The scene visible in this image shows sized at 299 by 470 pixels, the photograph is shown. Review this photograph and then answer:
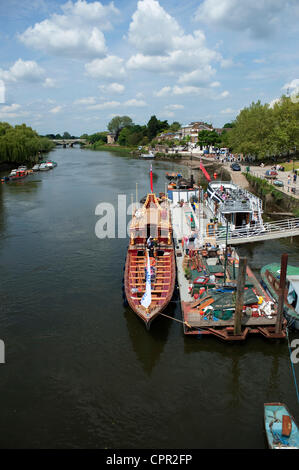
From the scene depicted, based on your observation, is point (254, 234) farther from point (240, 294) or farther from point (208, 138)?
point (208, 138)

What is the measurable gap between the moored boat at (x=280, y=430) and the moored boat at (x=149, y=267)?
26.2 ft

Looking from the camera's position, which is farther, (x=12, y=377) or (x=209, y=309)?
(x=209, y=309)

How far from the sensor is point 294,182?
52375 millimetres

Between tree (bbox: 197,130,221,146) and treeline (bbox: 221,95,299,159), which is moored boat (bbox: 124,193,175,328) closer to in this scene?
treeline (bbox: 221,95,299,159)

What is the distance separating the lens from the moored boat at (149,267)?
63.7ft

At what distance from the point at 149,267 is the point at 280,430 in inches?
419

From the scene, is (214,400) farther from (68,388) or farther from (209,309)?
(68,388)

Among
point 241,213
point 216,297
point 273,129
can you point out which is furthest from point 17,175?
point 216,297

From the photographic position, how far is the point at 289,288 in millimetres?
21078

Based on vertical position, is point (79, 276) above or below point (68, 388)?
above
